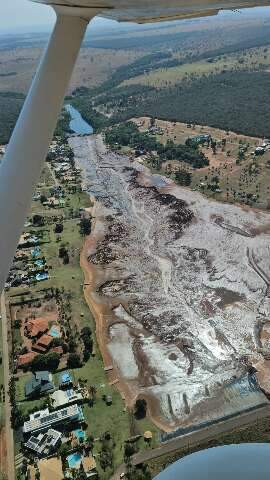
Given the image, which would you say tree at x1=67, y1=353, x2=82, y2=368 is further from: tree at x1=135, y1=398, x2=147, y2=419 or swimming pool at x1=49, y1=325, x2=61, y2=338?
tree at x1=135, y1=398, x2=147, y2=419

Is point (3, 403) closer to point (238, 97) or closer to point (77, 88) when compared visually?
point (238, 97)

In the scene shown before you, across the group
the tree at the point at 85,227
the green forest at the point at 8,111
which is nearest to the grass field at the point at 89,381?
the tree at the point at 85,227

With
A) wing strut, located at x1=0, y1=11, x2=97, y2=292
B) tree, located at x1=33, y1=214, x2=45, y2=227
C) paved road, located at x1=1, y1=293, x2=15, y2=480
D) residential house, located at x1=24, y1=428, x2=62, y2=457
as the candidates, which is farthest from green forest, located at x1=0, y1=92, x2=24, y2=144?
wing strut, located at x1=0, y1=11, x2=97, y2=292

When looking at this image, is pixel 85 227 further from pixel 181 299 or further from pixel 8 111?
pixel 8 111

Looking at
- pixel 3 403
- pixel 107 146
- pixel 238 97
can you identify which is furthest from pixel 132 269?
pixel 238 97

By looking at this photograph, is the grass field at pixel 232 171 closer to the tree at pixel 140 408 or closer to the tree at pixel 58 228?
Answer: the tree at pixel 58 228

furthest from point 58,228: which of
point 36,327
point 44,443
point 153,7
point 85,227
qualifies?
point 153,7
